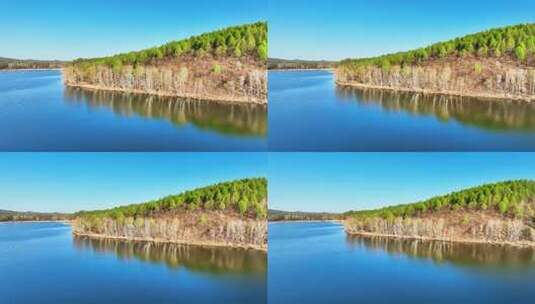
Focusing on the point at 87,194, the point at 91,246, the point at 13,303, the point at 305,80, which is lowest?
the point at 13,303

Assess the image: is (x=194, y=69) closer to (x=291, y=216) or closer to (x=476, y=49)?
(x=291, y=216)

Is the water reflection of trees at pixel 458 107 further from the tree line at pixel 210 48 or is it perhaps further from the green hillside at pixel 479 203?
the tree line at pixel 210 48

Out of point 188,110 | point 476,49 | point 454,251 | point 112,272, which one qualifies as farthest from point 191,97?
point 454,251

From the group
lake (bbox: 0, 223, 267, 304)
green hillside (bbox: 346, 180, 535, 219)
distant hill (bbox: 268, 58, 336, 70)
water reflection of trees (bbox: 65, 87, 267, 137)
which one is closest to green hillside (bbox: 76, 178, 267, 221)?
lake (bbox: 0, 223, 267, 304)

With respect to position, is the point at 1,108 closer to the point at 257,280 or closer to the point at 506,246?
the point at 257,280

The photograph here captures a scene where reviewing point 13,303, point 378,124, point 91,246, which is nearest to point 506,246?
point 378,124

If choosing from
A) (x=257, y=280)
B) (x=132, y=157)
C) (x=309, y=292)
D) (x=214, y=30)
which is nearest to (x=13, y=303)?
(x=132, y=157)

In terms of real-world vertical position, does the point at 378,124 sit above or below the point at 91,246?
above
